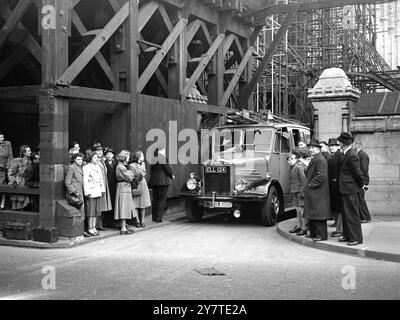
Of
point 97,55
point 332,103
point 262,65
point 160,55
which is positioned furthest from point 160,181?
point 262,65

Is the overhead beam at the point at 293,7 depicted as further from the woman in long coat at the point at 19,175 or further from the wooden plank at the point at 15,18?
the woman in long coat at the point at 19,175

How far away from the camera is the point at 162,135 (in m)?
14.5

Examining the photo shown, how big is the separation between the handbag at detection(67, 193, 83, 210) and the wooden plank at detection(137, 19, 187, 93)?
387cm

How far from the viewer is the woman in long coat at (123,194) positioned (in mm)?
11695

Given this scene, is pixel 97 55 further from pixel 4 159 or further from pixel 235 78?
pixel 235 78

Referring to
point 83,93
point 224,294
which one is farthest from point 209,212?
point 224,294

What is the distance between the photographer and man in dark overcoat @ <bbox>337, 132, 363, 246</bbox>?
932 cm

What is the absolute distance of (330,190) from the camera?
10.2 meters

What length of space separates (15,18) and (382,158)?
9.15 meters

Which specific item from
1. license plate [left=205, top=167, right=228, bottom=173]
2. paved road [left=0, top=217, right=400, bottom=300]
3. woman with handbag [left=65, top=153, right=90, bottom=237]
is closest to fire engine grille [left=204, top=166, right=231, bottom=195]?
license plate [left=205, top=167, right=228, bottom=173]

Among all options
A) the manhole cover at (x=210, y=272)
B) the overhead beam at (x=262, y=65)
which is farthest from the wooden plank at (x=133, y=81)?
the overhead beam at (x=262, y=65)

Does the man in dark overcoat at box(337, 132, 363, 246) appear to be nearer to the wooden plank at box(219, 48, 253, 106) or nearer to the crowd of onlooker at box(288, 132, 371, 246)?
the crowd of onlooker at box(288, 132, 371, 246)

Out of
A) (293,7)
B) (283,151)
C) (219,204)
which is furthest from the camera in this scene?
(293,7)

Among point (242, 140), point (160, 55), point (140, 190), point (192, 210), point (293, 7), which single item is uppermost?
point (293, 7)
